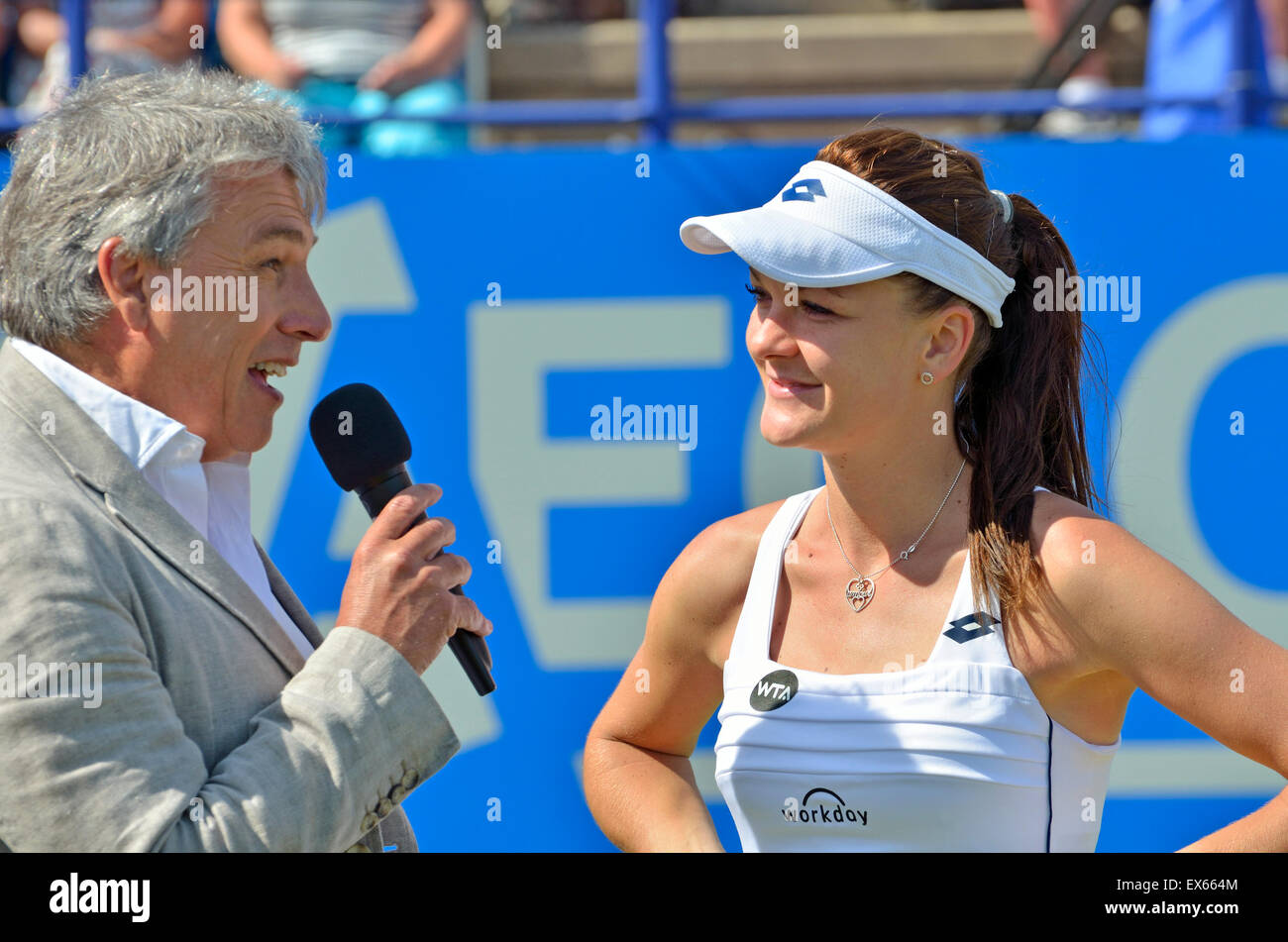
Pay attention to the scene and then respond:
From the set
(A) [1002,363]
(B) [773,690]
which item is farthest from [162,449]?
(A) [1002,363]

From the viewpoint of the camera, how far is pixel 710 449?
11.6 ft

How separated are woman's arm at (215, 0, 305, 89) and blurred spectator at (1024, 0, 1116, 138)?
2.69m

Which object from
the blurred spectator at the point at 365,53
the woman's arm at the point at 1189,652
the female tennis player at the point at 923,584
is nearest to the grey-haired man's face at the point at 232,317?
the female tennis player at the point at 923,584

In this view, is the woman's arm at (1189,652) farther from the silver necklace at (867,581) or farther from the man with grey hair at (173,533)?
the man with grey hair at (173,533)

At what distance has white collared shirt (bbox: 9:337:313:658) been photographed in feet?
5.47

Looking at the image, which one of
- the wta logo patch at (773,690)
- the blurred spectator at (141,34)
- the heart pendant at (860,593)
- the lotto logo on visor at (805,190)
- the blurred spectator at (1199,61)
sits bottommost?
the wta logo patch at (773,690)

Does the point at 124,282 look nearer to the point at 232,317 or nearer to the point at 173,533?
the point at 232,317

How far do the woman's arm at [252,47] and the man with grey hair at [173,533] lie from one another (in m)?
2.58

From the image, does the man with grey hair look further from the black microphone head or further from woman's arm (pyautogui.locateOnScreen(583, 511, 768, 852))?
woman's arm (pyautogui.locateOnScreen(583, 511, 768, 852))

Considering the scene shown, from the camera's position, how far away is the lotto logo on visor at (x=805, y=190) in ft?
6.14

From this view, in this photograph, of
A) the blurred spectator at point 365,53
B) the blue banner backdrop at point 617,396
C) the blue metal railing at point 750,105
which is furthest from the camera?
the blurred spectator at point 365,53
